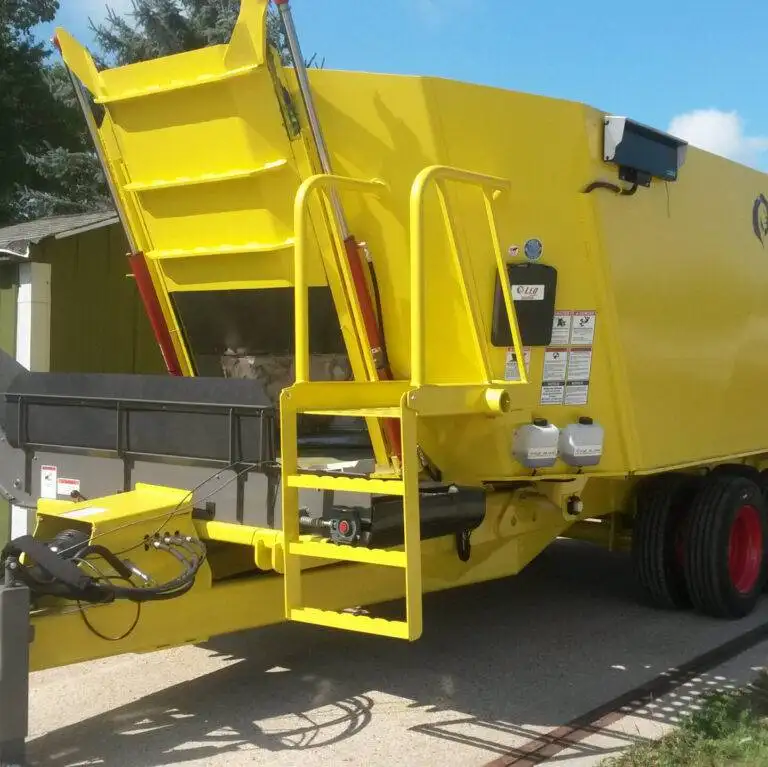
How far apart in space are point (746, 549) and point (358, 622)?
12.8 feet

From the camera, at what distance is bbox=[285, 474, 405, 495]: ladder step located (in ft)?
12.1

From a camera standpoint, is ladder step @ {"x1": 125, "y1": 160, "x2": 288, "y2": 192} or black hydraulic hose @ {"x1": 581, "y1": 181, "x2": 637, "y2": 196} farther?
black hydraulic hose @ {"x1": 581, "y1": 181, "x2": 637, "y2": 196}

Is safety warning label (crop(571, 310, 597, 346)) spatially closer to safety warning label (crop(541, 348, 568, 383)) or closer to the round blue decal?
safety warning label (crop(541, 348, 568, 383))

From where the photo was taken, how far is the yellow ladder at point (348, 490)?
3617mm

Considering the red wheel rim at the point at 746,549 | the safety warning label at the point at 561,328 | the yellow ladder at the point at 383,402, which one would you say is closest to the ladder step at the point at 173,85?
the yellow ladder at the point at 383,402

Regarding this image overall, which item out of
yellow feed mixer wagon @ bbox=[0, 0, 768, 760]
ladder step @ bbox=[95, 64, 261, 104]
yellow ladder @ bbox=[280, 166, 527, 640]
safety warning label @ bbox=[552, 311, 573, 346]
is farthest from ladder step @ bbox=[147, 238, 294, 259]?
safety warning label @ bbox=[552, 311, 573, 346]

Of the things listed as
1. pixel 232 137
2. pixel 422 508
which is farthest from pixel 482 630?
pixel 232 137

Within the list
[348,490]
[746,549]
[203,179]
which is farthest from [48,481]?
[746,549]

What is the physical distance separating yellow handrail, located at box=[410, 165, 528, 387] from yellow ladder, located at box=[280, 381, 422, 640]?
0.22m

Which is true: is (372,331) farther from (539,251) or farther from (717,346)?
(717,346)

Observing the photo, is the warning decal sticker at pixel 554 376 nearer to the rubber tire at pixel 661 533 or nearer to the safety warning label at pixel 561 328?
the safety warning label at pixel 561 328

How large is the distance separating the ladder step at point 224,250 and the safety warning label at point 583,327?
4.82ft

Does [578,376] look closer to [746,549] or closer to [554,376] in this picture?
[554,376]

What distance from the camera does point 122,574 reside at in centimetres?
397
